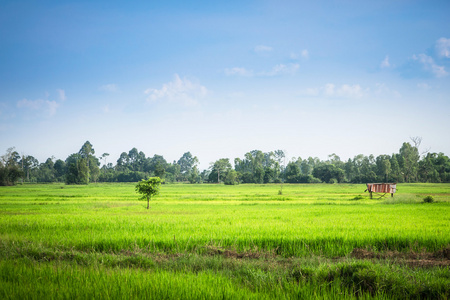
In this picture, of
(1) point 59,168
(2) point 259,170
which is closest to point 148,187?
(2) point 259,170

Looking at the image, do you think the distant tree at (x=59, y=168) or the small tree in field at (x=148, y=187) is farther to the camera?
the distant tree at (x=59, y=168)

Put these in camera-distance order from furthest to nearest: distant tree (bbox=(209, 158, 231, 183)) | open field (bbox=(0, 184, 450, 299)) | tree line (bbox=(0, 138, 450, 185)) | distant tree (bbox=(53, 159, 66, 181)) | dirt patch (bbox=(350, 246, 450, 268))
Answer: distant tree (bbox=(53, 159, 66, 181))
distant tree (bbox=(209, 158, 231, 183))
tree line (bbox=(0, 138, 450, 185))
dirt patch (bbox=(350, 246, 450, 268))
open field (bbox=(0, 184, 450, 299))

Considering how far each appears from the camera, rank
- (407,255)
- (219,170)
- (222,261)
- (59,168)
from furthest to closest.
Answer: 1. (59,168)
2. (219,170)
3. (407,255)
4. (222,261)

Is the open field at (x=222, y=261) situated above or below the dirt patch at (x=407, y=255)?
above

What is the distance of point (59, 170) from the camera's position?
117 metres

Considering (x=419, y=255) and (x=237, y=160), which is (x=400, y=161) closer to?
(x=237, y=160)

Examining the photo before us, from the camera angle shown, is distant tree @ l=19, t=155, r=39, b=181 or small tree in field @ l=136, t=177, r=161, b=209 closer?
small tree in field @ l=136, t=177, r=161, b=209

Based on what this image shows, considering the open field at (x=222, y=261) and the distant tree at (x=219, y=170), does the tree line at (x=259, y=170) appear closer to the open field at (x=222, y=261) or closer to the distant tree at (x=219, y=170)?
the distant tree at (x=219, y=170)

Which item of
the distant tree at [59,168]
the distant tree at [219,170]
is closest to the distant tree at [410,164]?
the distant tree at [219,170]

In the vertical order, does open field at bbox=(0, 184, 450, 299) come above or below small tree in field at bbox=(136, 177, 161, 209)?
below

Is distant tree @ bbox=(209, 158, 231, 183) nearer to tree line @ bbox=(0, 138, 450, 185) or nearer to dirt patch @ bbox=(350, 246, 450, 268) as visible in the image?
tree line @ bbox=(0, 138, 450, 185)

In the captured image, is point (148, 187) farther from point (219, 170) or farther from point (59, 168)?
point (59, 168)

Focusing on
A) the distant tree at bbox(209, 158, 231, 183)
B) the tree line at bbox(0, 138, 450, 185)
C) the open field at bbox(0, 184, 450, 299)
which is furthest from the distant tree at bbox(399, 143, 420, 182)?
the open field at bbox(0, 184, 450, 299)

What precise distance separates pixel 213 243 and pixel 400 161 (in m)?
107
